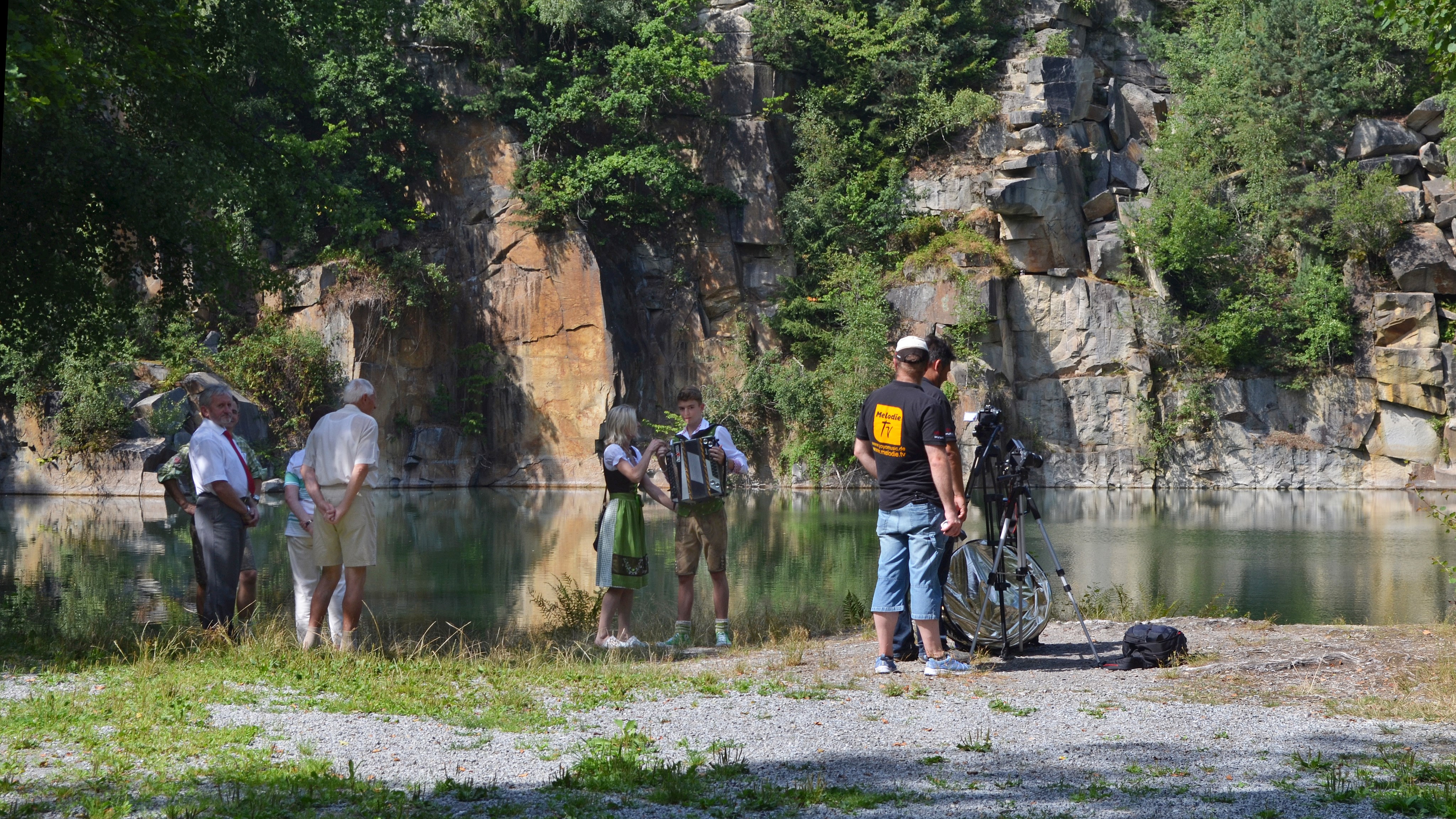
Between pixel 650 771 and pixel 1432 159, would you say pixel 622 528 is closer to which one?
pixel 650 771

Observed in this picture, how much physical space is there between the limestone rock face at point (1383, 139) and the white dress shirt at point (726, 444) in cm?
3507

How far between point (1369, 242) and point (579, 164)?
79.7ft

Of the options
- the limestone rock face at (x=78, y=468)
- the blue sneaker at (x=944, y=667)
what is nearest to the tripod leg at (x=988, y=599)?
the blue sneaker at (x=944, y=667)

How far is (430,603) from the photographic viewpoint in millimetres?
11680

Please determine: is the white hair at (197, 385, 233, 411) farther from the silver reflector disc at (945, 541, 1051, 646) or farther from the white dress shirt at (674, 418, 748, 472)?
the silver reflector disc at (945, 541, 1051, 646)

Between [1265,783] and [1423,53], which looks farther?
[1423,53]

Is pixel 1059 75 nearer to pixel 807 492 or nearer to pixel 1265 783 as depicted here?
pixel 807 492

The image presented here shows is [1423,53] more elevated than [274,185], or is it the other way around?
[1423,53]

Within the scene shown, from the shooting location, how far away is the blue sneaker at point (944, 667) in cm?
634

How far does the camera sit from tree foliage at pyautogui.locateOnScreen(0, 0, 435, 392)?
9.08m

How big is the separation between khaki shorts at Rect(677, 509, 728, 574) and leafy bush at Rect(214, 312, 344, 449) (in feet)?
85.9

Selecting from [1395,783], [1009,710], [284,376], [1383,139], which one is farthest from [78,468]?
[1383,139]

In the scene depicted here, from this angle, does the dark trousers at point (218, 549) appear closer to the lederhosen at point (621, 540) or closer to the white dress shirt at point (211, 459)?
the white dress shirt at point (211, 459)

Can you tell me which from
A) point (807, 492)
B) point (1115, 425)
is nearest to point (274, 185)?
point (807, 492)
